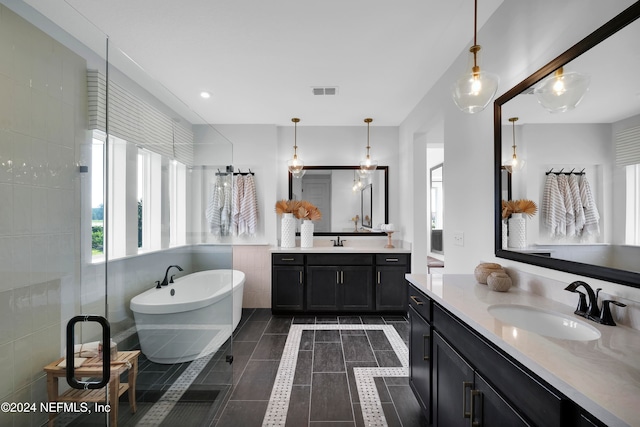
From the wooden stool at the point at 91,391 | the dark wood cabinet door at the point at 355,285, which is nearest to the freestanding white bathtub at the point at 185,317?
the wooden stool at the point at 91,391

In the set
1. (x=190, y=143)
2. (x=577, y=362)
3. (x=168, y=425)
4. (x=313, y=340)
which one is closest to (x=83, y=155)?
(x=190, y=143)

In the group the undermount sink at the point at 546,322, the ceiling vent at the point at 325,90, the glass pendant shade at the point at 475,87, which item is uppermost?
the ceiling vent at the point at 325,90

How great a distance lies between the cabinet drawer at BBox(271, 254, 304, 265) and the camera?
11.9ft

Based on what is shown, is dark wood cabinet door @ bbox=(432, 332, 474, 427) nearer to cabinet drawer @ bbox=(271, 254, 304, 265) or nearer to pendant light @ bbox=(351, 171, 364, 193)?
cabinet drawer @ bbox=(271, 254, 304, 265)

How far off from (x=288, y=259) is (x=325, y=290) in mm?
645

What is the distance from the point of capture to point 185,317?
6.58ft

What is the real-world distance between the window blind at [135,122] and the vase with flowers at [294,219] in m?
1.93

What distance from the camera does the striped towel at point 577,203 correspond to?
4.10ft

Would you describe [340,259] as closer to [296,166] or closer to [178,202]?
[296,166]

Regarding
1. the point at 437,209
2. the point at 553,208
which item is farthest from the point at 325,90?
the point at 437,209

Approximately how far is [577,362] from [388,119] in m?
3.52

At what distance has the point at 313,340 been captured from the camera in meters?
2.93

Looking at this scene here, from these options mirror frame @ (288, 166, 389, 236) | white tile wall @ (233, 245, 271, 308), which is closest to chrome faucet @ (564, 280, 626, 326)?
mirror frame @ (288, 166, 389, 236)

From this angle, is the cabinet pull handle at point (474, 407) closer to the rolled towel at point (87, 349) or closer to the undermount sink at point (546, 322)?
the undermount sink at point (546, 322)
